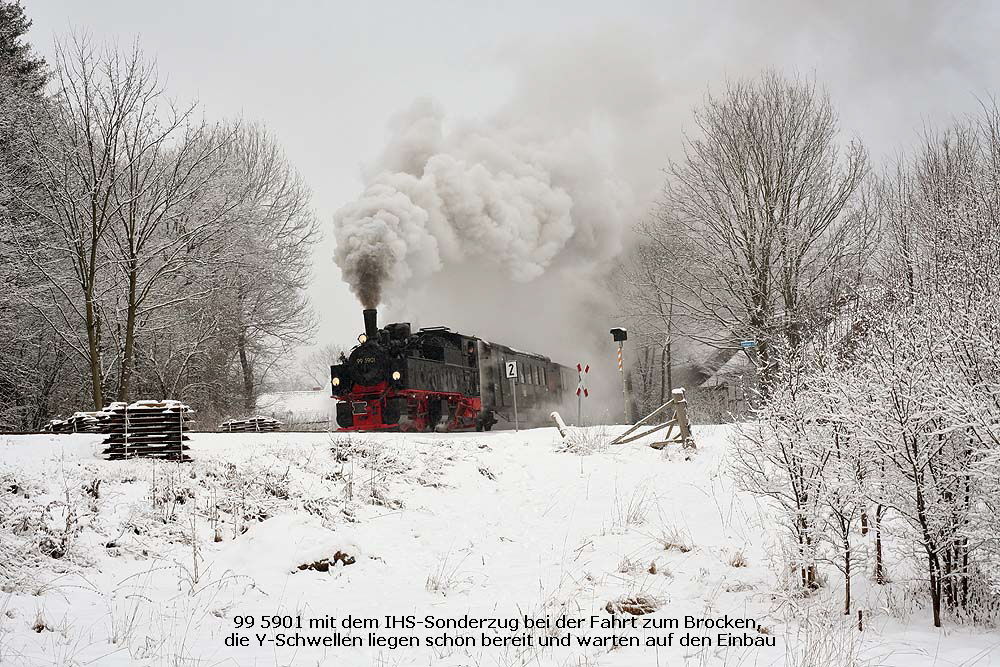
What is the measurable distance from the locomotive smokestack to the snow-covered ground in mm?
7273

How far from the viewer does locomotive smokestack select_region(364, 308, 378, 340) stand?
17109mm

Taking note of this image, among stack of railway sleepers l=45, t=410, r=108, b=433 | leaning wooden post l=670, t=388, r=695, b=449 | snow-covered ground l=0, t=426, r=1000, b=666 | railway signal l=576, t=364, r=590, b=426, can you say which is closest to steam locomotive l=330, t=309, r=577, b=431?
railway signal l=576, t=364, r=590, b=426

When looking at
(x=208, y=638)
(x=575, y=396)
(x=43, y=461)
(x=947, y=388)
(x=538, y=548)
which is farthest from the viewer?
(x=575, y=396)

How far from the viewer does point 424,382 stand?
16.6 m

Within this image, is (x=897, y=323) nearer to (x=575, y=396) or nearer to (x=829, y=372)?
(x=829, y=372)

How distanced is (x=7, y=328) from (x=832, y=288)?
65.2 feet

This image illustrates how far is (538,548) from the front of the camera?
7.23m

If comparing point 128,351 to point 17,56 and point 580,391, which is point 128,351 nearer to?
point 17,56

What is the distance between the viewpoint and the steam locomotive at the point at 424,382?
53.0ft

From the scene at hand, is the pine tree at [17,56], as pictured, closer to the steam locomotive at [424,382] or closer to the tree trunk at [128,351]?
the tree trunk at [128,351]

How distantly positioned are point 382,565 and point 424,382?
10.3m

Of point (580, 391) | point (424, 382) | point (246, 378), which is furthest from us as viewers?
point (246, 378)

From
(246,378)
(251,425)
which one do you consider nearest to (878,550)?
(251,425)

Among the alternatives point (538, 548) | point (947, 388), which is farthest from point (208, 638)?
point (947, 388)
